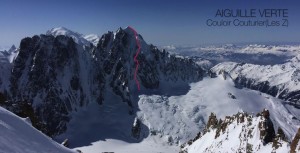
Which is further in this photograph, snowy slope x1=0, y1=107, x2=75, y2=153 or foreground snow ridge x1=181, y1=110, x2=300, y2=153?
foreground snow ridge x1=181, y1=110, x2=300, y2=153

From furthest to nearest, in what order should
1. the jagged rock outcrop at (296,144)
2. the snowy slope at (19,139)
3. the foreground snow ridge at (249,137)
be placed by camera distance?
the foreground snow ridge at (249,137), the jagged rock outcrop at (296,144), the snowy slope at (19,139)

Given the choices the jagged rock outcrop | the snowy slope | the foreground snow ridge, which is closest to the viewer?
the snowy slope

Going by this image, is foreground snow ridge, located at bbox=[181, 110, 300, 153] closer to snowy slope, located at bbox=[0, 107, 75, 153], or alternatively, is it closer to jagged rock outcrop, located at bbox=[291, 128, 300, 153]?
jagged rock outcrop, located at bbox=[291, 128, 300, 153]

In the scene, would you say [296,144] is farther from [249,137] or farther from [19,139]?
[19,139]

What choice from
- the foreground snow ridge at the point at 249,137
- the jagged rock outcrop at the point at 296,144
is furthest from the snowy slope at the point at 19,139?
the foreground snow ridge at the point at 249,137

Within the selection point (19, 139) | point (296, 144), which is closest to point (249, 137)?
point (296, 144)

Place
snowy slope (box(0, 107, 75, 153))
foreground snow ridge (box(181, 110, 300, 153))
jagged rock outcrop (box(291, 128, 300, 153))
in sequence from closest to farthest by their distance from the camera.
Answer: snowy slope (box(0, 107, 75, 153))
jagged rock outcrop (box(291, 128, 300, 153))
foreground snow ridge (box(181, 110, 300, 153))

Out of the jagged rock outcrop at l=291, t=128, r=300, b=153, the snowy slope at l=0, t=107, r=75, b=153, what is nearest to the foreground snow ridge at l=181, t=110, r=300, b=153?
the jagged rock outcrop at l=291, t=128, r=300, b=153

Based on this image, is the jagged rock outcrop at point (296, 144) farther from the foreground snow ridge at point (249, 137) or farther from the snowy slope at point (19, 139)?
the snowy slope at point (19, 139)

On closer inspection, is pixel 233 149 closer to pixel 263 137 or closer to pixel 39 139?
pixel 263 137
